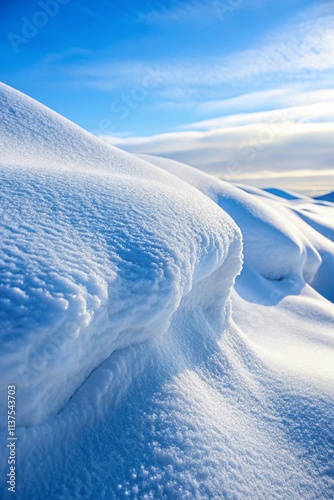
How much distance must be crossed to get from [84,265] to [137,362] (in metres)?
0.55

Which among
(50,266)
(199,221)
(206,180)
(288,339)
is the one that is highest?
(206,180)

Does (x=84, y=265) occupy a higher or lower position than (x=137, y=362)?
higher

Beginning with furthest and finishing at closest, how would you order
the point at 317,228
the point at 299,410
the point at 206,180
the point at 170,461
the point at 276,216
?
the point at 317,228
the point at 206,180
the point at 276,216
the point at 299,410
the point at 170,461

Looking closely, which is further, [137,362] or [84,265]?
[137,362]

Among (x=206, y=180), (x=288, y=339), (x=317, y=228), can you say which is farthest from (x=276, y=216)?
(x=317, y=228)

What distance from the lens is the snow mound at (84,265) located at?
1282 millimetres

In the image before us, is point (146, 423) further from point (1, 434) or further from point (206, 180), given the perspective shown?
point (206, 180)

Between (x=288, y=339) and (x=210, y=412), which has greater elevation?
(x=210, y=412)

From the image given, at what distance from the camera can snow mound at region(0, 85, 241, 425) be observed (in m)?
1.28

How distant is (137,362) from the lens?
1.73 metres

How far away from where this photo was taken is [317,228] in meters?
10.8

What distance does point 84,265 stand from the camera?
61.1 inches

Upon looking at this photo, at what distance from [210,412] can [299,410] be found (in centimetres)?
71

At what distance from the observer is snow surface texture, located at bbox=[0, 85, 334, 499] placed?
131cm
